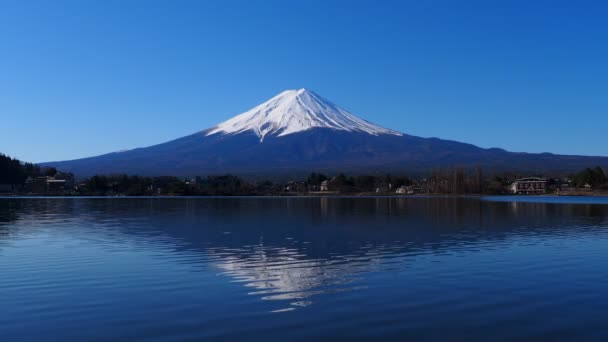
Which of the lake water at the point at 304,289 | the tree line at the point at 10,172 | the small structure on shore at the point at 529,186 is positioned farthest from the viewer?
the small structure on shore at the point at 529,186

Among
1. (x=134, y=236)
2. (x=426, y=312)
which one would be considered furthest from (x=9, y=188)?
(x=426, y=312)

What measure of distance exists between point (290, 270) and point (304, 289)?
2.31m

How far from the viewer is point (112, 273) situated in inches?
493

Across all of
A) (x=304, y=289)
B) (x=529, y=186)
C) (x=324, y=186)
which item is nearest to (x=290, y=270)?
(x=304, y=289)

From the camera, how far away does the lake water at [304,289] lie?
307 inches

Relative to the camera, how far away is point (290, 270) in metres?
12.8

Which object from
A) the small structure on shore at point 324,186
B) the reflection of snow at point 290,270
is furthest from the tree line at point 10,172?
the reflection of snow at point 290,270

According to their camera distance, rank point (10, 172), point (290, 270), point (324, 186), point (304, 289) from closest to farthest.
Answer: point (304, 289), point (290, 270), point (10, 172), point (324, 186)

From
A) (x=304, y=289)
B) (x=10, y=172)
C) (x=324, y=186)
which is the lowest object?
(x=304, y=289)

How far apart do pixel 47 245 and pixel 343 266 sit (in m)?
9.64

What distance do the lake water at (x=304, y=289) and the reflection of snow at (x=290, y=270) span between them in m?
0.04

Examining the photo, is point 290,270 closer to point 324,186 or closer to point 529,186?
point 324,186

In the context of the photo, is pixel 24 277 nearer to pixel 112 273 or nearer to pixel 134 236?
pixel 112 273

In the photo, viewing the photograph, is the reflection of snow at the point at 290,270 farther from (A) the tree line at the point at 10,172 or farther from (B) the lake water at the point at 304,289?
(A) the tree line at the point at 10,172
